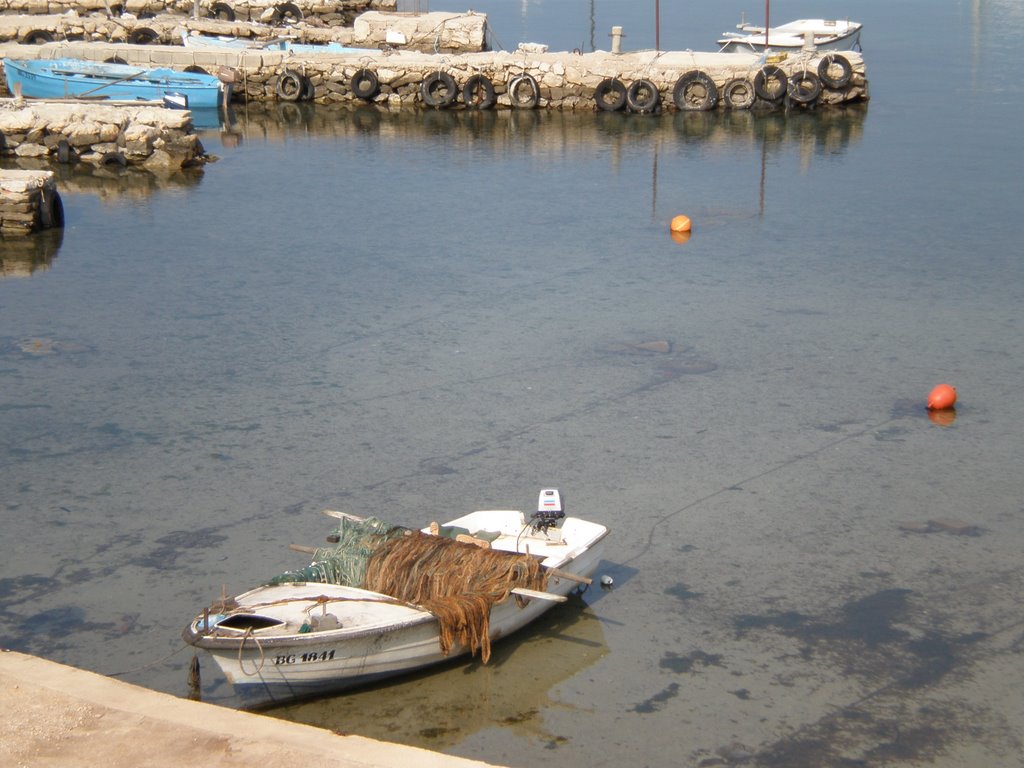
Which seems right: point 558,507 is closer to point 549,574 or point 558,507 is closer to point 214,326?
point 549,574

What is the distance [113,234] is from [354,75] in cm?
1259

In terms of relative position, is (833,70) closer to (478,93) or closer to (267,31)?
(478,93)

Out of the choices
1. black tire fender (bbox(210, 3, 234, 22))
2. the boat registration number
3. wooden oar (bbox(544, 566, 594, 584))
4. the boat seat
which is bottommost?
the boat registration number

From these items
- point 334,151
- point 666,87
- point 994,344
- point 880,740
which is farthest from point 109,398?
point 666,87

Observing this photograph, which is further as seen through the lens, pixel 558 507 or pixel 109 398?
pixel 109 398

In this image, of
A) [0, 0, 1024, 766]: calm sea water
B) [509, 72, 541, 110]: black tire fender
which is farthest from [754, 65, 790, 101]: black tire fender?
[0, 0, 1024, 766]: calm sea water

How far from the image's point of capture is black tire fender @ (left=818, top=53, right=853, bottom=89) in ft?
87.9

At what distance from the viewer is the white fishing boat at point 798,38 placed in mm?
30656

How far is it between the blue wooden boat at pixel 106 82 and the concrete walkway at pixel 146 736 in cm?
2137

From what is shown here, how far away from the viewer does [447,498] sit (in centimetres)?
952

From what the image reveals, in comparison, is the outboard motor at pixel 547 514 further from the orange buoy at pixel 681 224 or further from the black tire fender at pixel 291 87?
the black tire fender at pixel 291 87

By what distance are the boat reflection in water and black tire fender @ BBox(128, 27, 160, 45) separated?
28677 millimetres

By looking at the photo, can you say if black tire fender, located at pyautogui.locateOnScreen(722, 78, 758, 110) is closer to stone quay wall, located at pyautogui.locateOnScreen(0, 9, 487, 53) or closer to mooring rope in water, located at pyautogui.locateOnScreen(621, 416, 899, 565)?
stone quay wall, located at pyautogui.locateOnScreen(0, 9, 487, 53)

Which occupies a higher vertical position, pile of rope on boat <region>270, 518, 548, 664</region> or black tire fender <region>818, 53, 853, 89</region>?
black tire fender <region>818, 53, 853, 89</region>
